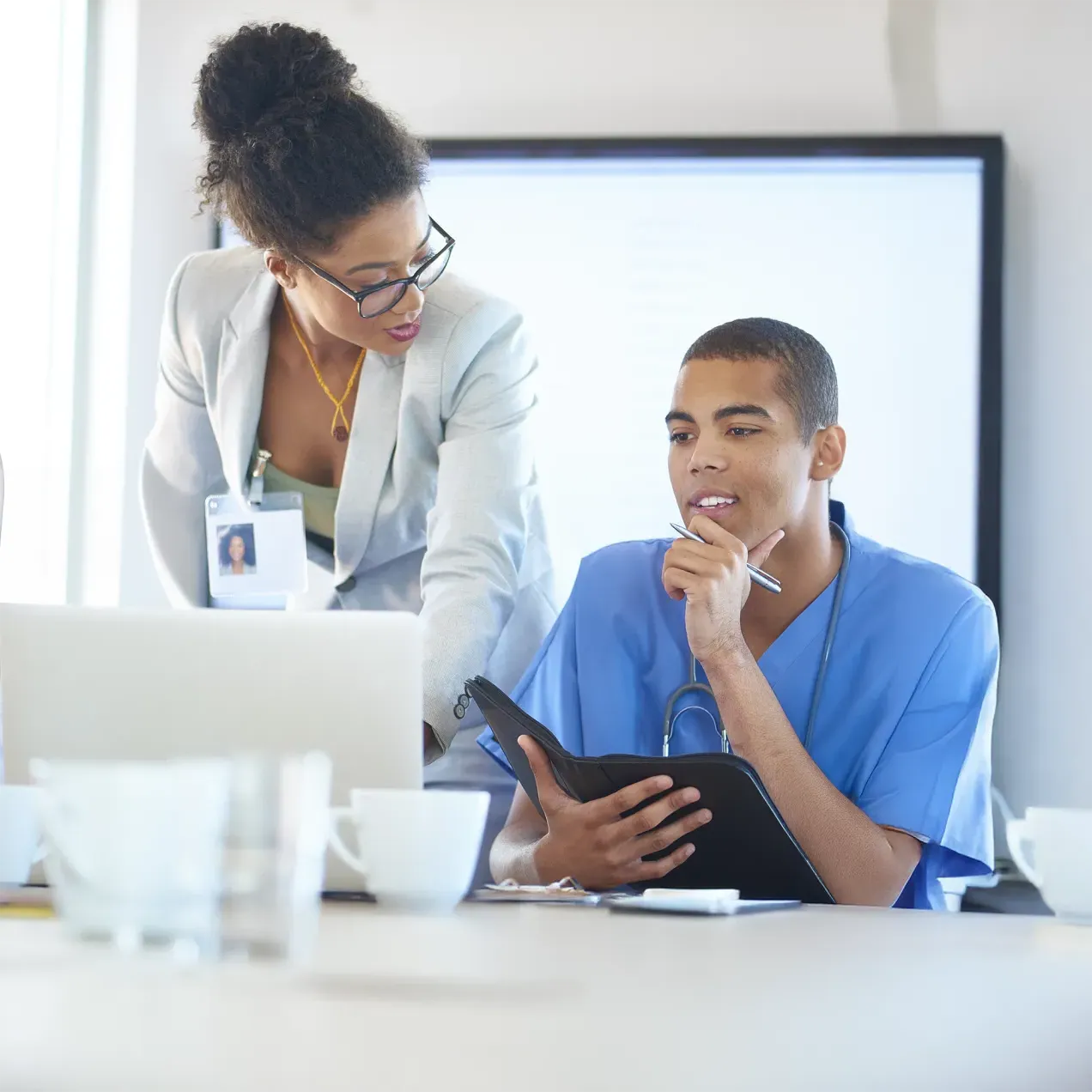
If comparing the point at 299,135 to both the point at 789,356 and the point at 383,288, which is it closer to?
the point at 383,288

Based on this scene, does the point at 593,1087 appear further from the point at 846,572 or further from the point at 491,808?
the point at 491,808

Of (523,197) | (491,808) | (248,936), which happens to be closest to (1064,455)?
(523,197)

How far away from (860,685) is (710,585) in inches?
8.8

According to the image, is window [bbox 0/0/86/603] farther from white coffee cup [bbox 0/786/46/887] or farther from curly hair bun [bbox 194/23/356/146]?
white coffee cup [bbox 0/786/46/887]

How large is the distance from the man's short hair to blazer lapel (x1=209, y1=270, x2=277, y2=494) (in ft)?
2.14

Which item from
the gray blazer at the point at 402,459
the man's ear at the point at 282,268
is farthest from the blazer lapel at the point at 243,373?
the man's ear at the point at 282,268

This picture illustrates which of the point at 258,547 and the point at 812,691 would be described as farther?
the point at 258,547

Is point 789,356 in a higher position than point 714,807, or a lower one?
higher

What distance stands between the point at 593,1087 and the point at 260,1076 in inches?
4.0

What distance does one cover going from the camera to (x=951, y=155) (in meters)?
2.90

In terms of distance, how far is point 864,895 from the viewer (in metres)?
1.52

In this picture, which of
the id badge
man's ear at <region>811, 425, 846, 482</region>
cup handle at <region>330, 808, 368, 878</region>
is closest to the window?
the id badge

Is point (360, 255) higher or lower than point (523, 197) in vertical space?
lower

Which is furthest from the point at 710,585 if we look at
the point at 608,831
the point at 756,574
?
the point at 608,831
